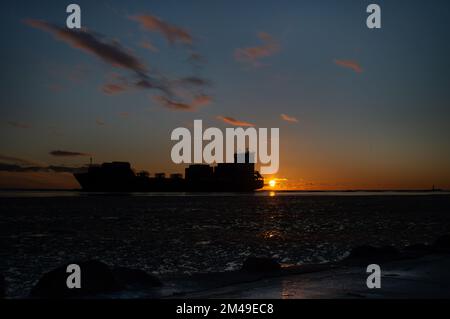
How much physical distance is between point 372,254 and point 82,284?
9930 millimetres

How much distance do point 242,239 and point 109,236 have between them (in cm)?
965

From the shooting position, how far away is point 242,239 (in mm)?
29031

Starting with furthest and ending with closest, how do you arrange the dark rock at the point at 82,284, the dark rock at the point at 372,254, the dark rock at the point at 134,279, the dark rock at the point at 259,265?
the dark rock at the point at 372,254 < the dark rock at the point at 259,265 < the dark rock at the point at 134,279 < the dark rock at the point at 82,284

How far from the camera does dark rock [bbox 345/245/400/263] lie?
14629 mm

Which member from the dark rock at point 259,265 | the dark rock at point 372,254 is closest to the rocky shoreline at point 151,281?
the dark rock at point 259,265

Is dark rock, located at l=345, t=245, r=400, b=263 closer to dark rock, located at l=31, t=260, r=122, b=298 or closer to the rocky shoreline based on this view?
the rocky shoreline

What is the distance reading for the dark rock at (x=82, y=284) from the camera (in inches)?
368

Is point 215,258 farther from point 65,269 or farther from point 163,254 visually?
point 65,269

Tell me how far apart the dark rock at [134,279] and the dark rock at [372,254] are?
280 inches

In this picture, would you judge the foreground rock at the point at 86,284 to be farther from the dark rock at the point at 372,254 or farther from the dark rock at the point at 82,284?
the dark rock at the point at 372,254

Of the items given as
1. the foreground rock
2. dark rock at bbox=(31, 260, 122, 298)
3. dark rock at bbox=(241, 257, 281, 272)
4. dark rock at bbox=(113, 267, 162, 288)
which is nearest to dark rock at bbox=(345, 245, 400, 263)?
dark rock at bbox=(241, 257, 281, 272)

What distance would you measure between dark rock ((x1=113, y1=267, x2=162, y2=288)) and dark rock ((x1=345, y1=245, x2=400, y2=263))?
7.12 m

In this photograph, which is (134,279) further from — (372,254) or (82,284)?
(372,254)
